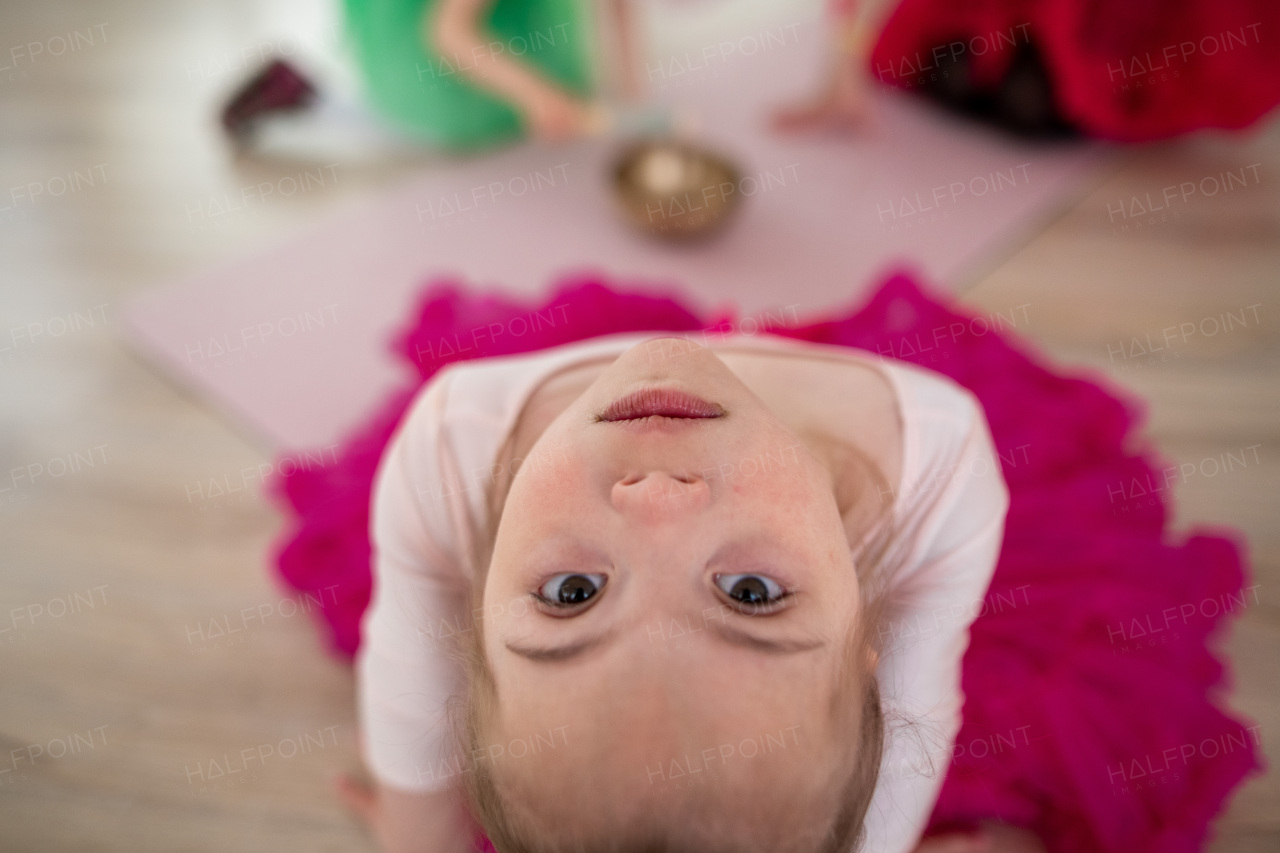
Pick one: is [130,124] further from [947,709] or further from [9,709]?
[947,709]

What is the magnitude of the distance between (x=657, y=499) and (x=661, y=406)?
0.25 ft

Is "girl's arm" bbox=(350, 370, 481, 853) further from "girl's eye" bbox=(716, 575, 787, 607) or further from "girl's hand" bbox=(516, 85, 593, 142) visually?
"girl's hand" bbox=(516, 85, 593, 142)

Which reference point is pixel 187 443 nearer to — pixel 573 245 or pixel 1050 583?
pixel 573 245

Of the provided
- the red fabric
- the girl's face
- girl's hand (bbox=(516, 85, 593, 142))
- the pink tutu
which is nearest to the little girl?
the girl's face

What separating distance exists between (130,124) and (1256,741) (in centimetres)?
194

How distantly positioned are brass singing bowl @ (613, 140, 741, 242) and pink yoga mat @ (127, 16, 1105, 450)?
45 mm

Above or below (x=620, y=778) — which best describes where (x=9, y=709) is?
below

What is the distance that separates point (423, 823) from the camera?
2.71ft

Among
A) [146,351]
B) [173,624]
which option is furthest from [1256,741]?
[146,351]

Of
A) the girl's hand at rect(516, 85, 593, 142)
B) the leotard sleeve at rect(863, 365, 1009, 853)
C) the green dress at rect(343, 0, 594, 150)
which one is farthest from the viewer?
the green dress at rect(343, 0, 594, 150)

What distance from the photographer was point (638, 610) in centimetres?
53

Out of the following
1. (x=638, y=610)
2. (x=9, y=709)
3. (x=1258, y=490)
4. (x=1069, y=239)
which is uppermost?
(x=638, y=610)

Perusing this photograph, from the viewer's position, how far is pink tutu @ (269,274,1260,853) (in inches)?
33.7

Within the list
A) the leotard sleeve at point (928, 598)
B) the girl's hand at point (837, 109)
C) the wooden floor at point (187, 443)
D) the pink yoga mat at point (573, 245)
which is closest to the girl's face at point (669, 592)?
the leotard sleeve at point (928, 598)
